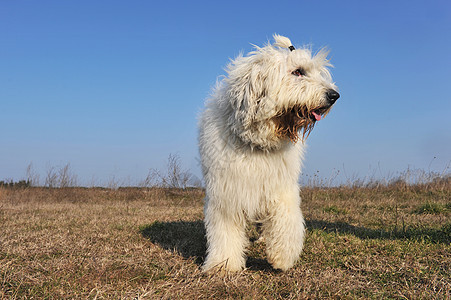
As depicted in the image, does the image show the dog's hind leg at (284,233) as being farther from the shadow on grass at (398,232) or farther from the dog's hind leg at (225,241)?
the shadow on grass at (398,232)

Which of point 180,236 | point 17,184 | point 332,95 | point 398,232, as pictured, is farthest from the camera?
point 17,184

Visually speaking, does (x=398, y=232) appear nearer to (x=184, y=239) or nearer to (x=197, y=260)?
(x=197, y=260)

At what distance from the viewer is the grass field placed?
124 inches

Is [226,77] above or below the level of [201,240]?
above

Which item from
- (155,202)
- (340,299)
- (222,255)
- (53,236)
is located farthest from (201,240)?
(155,202)

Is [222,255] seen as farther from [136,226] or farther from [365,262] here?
[136,226]

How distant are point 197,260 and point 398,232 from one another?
115 inches

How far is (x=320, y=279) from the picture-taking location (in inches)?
138

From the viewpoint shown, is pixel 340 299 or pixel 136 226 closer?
pixel 340 299

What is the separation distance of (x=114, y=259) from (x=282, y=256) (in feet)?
5.85

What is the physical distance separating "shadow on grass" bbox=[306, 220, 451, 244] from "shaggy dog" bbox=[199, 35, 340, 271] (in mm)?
1849

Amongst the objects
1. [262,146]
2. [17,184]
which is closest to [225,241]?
[262,146]

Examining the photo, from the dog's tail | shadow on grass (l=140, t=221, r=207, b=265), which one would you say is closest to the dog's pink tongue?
the dog's tail

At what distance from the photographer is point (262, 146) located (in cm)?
376
